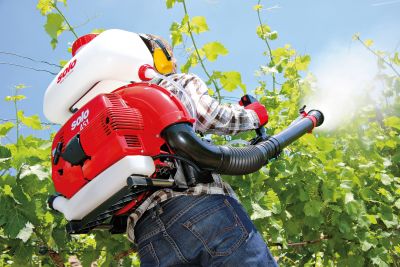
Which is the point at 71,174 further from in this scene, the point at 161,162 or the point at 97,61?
the point at 97,61

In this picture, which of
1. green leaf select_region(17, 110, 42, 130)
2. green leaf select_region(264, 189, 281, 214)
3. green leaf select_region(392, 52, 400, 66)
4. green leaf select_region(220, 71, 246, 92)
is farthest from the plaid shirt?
green leaf select_region(392, 52, 400, 66)

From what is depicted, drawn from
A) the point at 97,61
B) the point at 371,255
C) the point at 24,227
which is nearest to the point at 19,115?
the point at 24,227

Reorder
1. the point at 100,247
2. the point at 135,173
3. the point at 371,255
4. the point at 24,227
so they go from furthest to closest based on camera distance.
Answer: the point at 371,255 → the point at 100,247 → the point at 24,227 → the point at 135,173

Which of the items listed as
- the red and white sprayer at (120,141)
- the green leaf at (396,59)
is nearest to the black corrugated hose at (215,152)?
the red and white sprayer at (120,141)

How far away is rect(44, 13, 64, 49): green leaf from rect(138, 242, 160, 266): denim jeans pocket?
209 centimetres

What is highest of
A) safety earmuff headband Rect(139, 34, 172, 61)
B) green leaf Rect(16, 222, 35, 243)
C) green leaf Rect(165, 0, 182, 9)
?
safety earmuff headband Rect(139, 34, 172, 61)

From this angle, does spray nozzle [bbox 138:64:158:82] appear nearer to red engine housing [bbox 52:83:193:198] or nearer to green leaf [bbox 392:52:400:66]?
red engine housing [bbox 52:83:193:198]

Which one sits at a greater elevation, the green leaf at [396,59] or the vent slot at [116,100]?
the vent slot at [116,100]

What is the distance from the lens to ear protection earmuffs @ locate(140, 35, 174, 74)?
1.78m

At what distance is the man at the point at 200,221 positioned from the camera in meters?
1.58

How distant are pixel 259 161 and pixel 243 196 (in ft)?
3.62

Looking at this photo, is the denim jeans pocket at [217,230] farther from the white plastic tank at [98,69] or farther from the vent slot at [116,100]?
the white plastic tank at [98,69]

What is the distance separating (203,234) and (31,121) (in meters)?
1.78

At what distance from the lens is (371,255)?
11.3 feet
